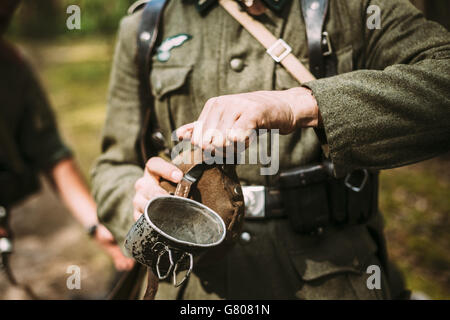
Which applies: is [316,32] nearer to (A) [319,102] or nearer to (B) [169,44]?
(A) [319,102]

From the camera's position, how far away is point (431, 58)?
4.36 ft

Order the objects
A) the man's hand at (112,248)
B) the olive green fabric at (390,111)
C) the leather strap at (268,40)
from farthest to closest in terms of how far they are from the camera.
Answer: the man's hand at (112,248) < the leather strap at (268,40) < the olive green fabric at (390,111)

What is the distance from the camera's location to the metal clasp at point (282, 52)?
4.93 ft

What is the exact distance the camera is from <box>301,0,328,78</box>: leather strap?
1.47m

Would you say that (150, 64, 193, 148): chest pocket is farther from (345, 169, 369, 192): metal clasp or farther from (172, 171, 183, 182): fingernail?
(345, 169, 369, 192): metal clasp

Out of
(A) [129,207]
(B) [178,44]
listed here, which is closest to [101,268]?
(A) [129,207]

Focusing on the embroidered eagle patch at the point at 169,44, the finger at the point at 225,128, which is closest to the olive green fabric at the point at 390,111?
the finger at the point at 225,128

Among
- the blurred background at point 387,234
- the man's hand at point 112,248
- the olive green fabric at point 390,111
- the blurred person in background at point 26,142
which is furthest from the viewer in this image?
the blurred background at point 387,234

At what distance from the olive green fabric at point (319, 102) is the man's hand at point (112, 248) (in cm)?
62

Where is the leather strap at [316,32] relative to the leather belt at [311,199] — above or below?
above

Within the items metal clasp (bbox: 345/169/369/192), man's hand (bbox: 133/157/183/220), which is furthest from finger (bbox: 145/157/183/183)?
metal clasp (bbox: 345/169/369/192)

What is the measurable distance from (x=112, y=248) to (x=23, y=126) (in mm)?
1225

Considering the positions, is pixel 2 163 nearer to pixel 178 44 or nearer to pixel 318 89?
pixel 178 44

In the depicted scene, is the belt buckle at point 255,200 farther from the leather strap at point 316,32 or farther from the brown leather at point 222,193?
the leather strap at point 316,32
